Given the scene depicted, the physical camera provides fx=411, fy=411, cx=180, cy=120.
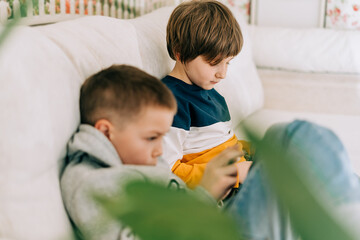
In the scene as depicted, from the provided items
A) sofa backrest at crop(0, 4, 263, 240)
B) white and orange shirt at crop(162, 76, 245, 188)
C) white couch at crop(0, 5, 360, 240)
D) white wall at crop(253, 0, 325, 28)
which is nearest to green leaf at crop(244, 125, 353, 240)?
white couch at crop(0, 5, 360, 240)

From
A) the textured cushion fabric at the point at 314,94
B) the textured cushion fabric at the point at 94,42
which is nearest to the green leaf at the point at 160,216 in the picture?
the textured cushion fabric at the point at 94,42

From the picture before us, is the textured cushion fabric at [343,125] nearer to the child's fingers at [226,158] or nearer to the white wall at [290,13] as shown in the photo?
the child's fingers at [226,158]

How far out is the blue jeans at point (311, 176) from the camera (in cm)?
56

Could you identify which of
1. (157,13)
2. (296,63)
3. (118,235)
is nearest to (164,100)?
(118,235)

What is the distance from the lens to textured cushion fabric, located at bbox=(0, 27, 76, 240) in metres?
0.60

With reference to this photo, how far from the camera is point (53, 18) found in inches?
56.4

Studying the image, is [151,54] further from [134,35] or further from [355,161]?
[355,161]

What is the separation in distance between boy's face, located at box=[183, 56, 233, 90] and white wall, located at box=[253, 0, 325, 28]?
263 cm

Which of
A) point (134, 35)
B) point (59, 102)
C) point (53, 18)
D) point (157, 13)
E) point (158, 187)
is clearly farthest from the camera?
point (157, 13)

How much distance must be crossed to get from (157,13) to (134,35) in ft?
1.72

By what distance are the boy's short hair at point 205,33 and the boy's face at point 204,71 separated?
13 millimetres

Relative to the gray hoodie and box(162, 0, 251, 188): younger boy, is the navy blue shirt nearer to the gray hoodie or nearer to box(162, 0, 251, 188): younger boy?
box(162, 0, 251, 188): younger boy

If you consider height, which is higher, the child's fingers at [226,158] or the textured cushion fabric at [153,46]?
the textured cushion fabric at [153,46]

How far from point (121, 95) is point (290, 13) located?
3183 millimetres
